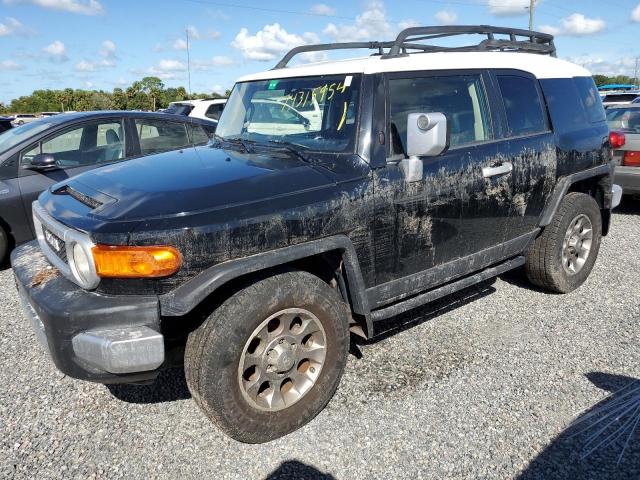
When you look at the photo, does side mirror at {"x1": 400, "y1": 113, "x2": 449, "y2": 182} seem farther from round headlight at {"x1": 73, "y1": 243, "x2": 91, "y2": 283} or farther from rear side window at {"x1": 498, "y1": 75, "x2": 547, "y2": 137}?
round headlight at {"x1": 73, "y1": 243, "x2": 91, "y2": 283}

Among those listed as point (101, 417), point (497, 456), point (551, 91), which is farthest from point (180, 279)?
point (551, 91)

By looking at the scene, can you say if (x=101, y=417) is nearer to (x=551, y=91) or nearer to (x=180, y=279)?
(x=180, y=279)

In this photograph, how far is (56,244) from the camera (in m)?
2.84

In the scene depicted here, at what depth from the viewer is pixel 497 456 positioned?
2.59m

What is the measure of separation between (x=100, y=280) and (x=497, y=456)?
214cm

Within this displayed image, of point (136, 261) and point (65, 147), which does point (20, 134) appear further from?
point (136, 261)

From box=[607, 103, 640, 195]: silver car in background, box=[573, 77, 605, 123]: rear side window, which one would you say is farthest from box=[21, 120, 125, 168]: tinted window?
box=[607, 103, 640, 195]: silver car in background

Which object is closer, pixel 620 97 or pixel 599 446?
pixel 599 446

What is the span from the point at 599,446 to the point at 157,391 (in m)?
2.55

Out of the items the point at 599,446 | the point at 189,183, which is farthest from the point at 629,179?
the point at 189,183

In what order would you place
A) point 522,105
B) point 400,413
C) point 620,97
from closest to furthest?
point 400,413
point 522,105
point 620,97

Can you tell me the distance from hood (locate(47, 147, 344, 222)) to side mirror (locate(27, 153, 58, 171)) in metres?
2.36

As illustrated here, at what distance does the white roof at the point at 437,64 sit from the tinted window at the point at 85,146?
2.48m

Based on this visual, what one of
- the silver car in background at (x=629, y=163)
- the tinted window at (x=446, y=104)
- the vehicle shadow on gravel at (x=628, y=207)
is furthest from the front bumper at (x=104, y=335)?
the vehicle shadow on gravel at (x=628, y=207)
